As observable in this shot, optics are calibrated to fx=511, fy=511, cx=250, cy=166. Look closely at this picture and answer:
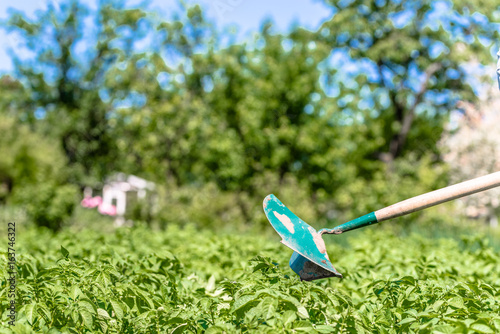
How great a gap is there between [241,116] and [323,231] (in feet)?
52.1

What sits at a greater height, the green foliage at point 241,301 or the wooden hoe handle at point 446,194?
the wooden hoe handle at point 446,194

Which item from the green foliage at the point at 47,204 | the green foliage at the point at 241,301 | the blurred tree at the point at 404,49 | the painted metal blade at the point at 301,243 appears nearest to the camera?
the green foliage at the point at 241,301

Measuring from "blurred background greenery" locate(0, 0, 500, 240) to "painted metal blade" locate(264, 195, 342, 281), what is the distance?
27.2 ft

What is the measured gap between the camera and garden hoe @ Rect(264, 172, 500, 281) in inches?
95.1

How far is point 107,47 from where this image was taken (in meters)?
25.5

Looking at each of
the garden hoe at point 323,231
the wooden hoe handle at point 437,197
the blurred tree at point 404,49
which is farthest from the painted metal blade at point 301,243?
the blurred tree at point 404,49

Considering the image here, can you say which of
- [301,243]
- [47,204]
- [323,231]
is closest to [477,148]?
[47,204]

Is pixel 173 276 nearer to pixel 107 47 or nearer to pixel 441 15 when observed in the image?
pixel 441 15

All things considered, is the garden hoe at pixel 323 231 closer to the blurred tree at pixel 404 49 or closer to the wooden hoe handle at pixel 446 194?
the wooden hoe handle at pixel 446 194

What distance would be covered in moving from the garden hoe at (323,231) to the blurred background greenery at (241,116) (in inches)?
327

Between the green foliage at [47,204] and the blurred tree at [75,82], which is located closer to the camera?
the green foliage at [47,204]

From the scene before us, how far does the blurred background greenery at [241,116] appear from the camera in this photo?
13684 mm

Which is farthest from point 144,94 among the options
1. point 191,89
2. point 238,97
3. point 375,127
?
point 375,127

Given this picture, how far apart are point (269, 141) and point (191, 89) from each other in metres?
5.73
